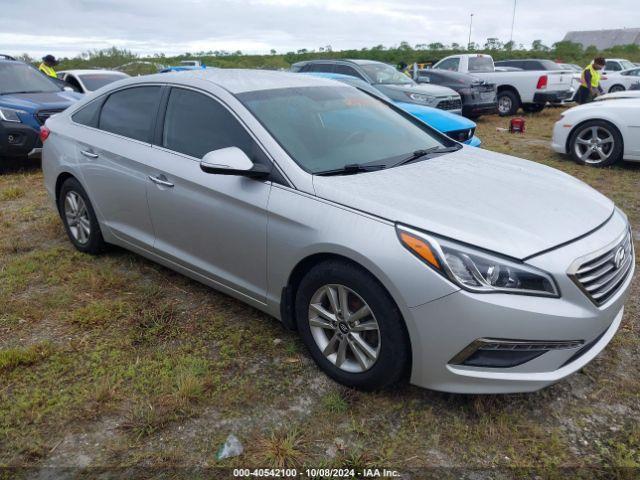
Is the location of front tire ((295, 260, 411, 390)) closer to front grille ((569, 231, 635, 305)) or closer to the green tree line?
front grille ((569, 231, 635, 305))

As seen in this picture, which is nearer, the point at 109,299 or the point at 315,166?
the point at 315,166

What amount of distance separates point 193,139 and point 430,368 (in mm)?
2094

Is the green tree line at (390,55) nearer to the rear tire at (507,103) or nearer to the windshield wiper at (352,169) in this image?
the rear tire at (507,103)

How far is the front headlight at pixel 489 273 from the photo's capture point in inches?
91.0

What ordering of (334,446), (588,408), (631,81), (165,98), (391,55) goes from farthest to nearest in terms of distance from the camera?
(391,55), (631,81), (165,98), (588,408), (334,446)

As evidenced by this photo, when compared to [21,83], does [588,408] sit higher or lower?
lower

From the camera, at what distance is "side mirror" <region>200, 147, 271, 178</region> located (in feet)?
9.55

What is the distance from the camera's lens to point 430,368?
2.48 meters

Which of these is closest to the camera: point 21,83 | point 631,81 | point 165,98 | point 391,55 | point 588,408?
point 588,408

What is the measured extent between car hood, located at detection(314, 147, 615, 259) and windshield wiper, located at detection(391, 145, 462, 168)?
2.7 inches

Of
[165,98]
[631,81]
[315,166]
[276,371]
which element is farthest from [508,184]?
[631,81]

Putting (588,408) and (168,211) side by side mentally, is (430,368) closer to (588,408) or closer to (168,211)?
(588,408)

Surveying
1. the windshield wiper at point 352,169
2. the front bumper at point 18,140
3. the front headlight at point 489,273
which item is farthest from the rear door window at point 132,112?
the front bumper at point 18,140

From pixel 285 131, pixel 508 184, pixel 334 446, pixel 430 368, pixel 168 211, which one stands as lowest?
pixel 334 446
